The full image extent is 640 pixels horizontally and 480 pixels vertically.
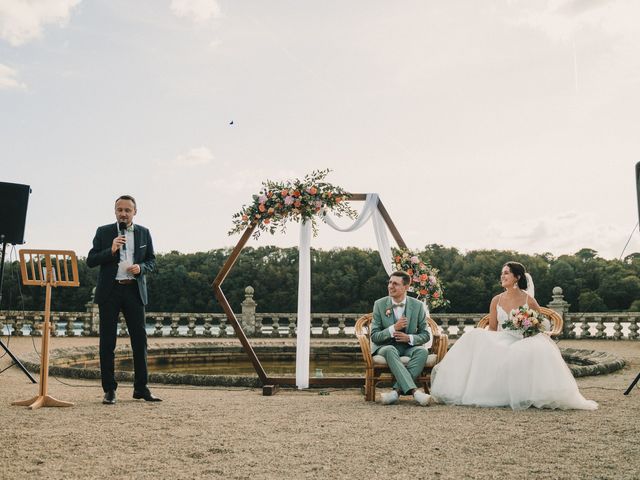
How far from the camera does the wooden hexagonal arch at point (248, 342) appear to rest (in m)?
7.64

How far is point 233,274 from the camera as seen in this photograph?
1511 inches

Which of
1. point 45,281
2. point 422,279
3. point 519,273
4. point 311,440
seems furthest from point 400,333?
point 45,281

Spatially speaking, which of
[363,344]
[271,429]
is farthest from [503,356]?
[271,429]

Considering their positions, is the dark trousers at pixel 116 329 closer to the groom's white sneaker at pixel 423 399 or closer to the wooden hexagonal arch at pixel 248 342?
the wooden hexagonal arch at pixel 248 342

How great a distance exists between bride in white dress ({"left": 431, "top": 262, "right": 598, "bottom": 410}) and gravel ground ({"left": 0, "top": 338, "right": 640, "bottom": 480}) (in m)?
0.24

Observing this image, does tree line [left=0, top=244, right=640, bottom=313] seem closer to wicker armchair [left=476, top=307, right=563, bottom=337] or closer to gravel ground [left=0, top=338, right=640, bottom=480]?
wicker armchair [left=476, top=307, right=563, bottom=337]

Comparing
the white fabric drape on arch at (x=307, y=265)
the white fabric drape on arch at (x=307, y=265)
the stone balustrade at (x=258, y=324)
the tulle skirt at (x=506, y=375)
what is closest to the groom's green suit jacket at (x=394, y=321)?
the white fabric drape on arch at (x=307, y=265)

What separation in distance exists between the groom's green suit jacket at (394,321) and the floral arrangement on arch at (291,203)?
170 cm

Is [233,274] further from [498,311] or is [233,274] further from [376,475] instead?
[376,475]

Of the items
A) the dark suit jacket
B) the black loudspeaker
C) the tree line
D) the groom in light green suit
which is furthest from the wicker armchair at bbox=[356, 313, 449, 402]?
the tree line

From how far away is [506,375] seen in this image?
6.14m

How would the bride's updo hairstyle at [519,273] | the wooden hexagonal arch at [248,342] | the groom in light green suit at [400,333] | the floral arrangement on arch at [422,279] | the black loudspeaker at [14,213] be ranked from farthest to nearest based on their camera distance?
the floral arrangement on arch at [422,279] → the wooden hexagonal arch at [248,342] → the black loudspeaker at [14,213] → the bride's updo hairstyle at [519,273] → the groom in light green suit at [400,333]

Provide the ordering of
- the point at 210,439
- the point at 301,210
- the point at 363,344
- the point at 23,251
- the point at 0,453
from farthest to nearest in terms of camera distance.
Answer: the point at 301,210
the point at 363,344
the point at 23,251
the point at 210,439
the point at 0,453

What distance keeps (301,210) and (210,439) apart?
4236mm
